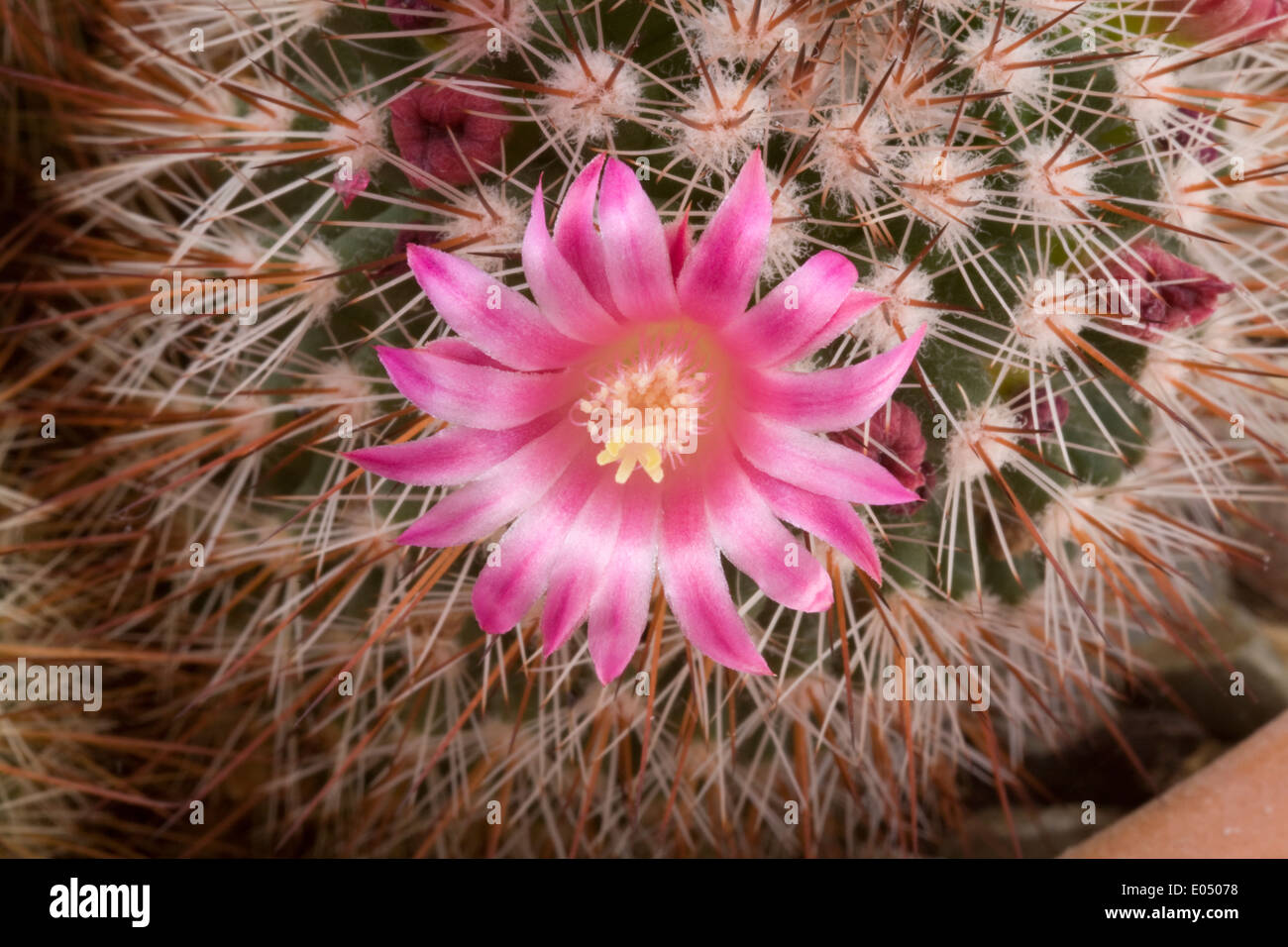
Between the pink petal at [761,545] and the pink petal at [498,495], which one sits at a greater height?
the pink petal at [498,495]

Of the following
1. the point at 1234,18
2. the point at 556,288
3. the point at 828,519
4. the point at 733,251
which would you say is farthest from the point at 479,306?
the point at 1234,18

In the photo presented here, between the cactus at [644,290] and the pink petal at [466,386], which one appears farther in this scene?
the cactus at [644,290]

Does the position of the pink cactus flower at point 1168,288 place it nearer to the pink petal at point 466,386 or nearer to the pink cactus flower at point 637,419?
the pink cactus flower at point 637,419

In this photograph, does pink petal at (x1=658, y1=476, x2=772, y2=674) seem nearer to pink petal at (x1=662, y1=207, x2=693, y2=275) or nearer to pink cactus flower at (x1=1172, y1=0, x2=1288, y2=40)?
pink petal at (x1=662, y1=207, x2=693, y2=275)

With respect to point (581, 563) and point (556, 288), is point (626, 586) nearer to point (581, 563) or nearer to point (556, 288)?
point (581, 563)

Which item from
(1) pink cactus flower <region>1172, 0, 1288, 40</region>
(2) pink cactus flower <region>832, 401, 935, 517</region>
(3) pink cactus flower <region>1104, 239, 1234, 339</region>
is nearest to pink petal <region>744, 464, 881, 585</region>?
(2) pink cactus flower <region>832, 401, 935, 517</region>

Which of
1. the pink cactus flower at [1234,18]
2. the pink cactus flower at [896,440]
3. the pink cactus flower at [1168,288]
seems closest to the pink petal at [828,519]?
the pink cactus flower at [896,440]
